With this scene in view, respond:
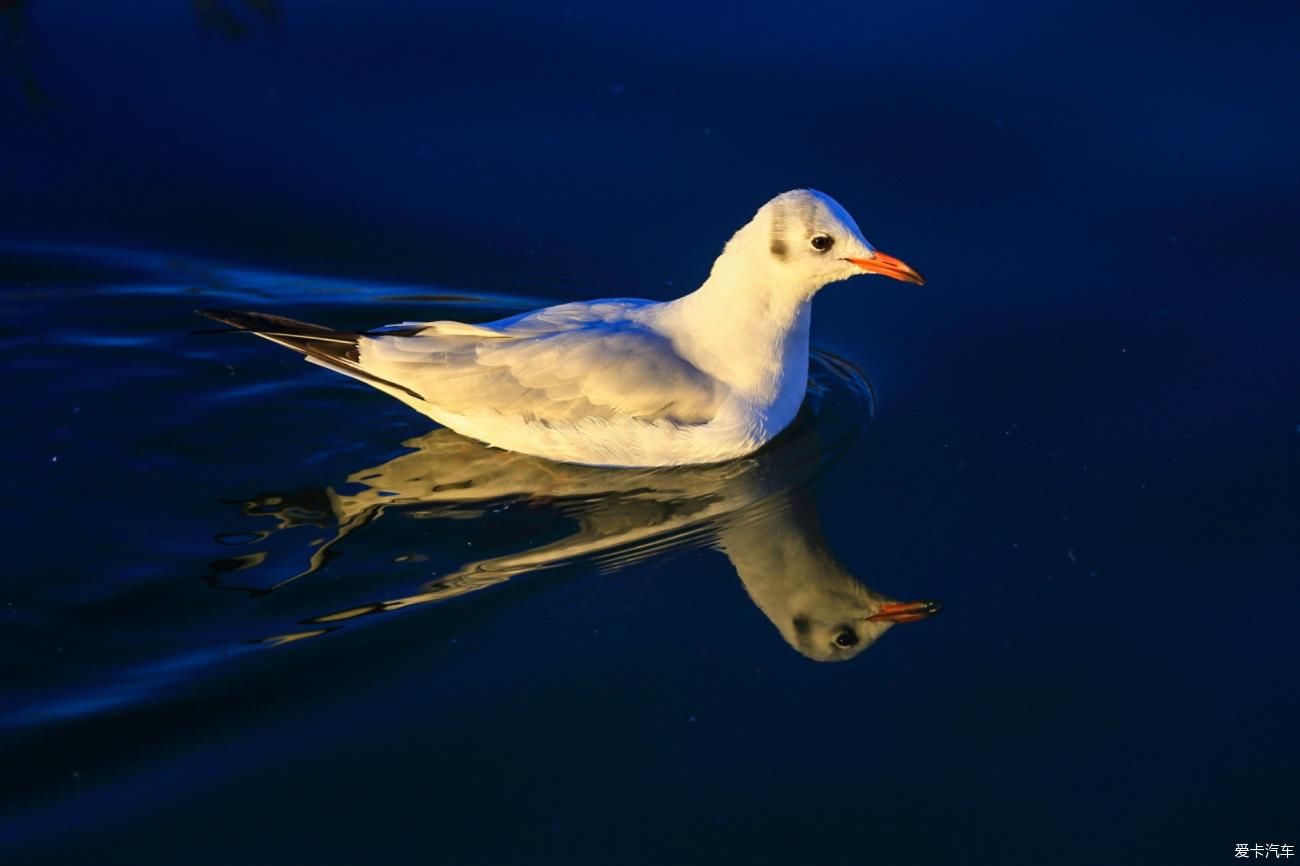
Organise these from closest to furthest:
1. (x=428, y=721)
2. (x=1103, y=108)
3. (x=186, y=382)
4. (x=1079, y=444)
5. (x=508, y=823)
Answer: (x=508, y=823) → (x=428, y=721) → (x=1079, y=444) → (x=186, y=382) → (x=1103, y=108)

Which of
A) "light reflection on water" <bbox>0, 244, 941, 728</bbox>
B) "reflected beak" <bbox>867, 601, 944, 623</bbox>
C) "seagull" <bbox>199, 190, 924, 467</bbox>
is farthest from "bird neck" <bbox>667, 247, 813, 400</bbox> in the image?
"reflected beak" <bbox>867, 601, 944, 623</bbox>

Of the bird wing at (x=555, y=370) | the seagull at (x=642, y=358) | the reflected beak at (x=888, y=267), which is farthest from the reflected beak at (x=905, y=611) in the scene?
the reflected beak at (x=888, y=267)

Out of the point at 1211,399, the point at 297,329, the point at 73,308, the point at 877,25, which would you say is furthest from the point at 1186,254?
the point at 73,308

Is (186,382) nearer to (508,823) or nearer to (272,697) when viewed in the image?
(272,697)

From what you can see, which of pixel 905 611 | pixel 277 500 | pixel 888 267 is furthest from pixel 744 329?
pixel 277 500

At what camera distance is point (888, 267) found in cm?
780

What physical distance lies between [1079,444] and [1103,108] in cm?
302

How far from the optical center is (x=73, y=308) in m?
8.76

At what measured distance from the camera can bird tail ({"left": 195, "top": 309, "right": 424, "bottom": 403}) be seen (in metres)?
7.97

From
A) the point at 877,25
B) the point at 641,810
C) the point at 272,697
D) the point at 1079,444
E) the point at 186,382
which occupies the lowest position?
the point at 641,810

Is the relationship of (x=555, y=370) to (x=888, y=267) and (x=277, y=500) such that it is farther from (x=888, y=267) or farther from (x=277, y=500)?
(x=888, y=267)

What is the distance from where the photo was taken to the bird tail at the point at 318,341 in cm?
Answer: 797

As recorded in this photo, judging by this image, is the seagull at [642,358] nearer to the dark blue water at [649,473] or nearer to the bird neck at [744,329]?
the bird neck at [744,329]

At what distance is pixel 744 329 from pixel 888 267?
2.47ft
